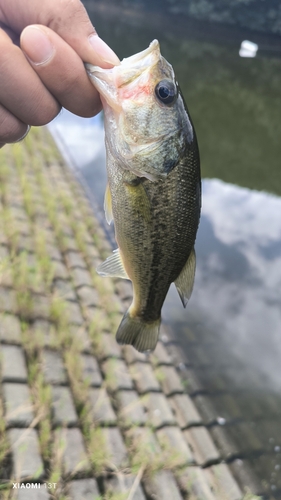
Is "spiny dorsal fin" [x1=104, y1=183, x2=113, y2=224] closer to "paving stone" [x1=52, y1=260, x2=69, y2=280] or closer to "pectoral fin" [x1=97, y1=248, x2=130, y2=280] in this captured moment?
"pectoral fin" [x1=97, y1=248, x2=130, y2=280]

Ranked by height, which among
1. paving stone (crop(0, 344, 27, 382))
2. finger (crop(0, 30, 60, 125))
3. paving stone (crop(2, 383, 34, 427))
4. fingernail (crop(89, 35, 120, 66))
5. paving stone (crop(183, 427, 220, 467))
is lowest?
paving stone (crop(183, 427, 220, 467))

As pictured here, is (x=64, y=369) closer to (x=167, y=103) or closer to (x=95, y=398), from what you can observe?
(x=95, y=398)

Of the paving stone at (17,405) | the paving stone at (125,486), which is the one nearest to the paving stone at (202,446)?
the paving stone at (125,486)

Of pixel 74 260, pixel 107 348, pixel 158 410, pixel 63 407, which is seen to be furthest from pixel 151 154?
pixel 74 260

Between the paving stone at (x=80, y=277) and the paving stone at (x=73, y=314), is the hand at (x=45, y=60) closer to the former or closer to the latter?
the paving stone at (x=73, y=314)

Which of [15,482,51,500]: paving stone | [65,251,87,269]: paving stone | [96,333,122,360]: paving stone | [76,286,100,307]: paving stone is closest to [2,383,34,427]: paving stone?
[15,482,51,500]: paving stone

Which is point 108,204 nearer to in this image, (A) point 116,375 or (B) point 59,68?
(B) point 59,68
